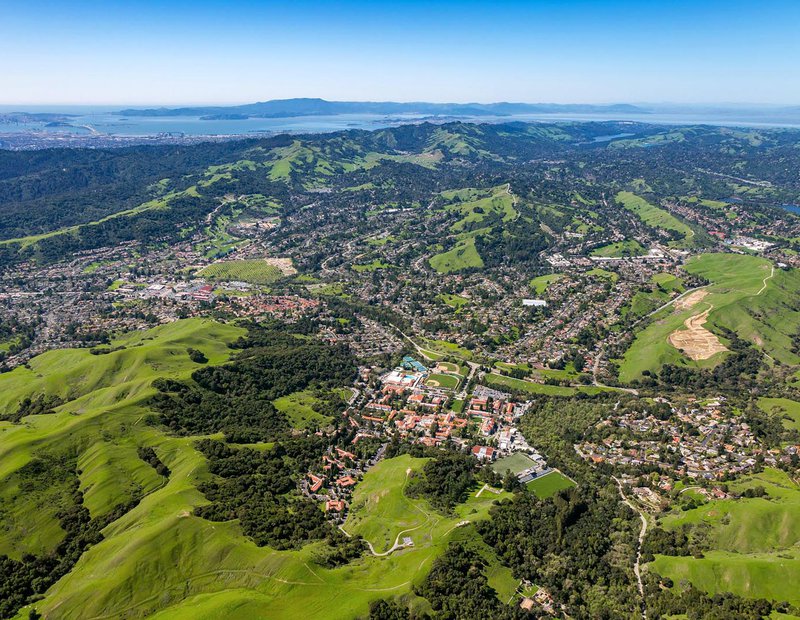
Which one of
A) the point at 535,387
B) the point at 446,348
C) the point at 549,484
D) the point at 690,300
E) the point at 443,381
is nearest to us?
the point at 549,484

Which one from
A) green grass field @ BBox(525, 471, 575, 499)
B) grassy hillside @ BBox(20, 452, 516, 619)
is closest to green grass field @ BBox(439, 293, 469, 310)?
green grass field @ BBox(525, 471, 575, 499)

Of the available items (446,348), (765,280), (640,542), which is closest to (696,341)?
(765,280)

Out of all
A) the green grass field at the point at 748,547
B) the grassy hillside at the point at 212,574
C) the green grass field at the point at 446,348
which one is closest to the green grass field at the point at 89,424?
the grassy hillside at the point at 212,574

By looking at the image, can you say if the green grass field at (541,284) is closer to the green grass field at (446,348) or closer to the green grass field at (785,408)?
the green grass field at (446,348)

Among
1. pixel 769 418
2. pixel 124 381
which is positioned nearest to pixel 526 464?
pixel 769 418

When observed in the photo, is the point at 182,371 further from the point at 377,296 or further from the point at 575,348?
the point at 575,348

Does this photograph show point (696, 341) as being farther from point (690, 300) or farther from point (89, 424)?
point (89, 424)
